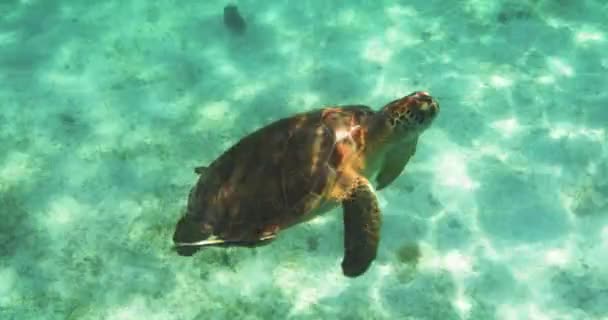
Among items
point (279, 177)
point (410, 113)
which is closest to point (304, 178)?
point (279, 177)

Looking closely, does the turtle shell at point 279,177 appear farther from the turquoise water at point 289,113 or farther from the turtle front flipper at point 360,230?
the turquoise water at point 289,113

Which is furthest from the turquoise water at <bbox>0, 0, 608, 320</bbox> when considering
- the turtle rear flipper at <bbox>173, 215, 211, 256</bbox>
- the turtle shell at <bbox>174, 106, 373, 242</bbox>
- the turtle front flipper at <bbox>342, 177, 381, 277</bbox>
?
the turtle shell at <bbox>174, 106, 373, 242</bbox>

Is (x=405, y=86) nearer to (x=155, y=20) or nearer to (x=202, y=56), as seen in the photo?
(x=202, y=56)

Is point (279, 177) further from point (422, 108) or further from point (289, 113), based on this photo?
point (289, 113)

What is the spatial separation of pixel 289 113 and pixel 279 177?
104 inches

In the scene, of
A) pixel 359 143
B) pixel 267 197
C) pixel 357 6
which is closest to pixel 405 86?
pixel 357 6

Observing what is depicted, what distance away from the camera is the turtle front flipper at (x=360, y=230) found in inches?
131

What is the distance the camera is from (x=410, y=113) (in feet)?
11.0

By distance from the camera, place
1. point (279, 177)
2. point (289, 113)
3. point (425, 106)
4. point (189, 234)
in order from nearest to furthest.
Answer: point (279, 177)
point (425, 106)
point (189, 234)
point (289, 113)

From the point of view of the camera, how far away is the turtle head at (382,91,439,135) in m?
3.37

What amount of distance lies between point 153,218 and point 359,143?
2.34 metres

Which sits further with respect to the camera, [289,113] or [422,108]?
[289,113]

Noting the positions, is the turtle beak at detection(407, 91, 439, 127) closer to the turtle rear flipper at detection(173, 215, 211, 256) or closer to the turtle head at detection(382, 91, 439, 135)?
the turtle head at detection(382, 91, 439, 135)

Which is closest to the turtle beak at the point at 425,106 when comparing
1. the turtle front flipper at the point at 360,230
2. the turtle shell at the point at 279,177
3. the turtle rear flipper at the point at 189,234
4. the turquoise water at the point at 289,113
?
the turtle shell at the point at 279,177
